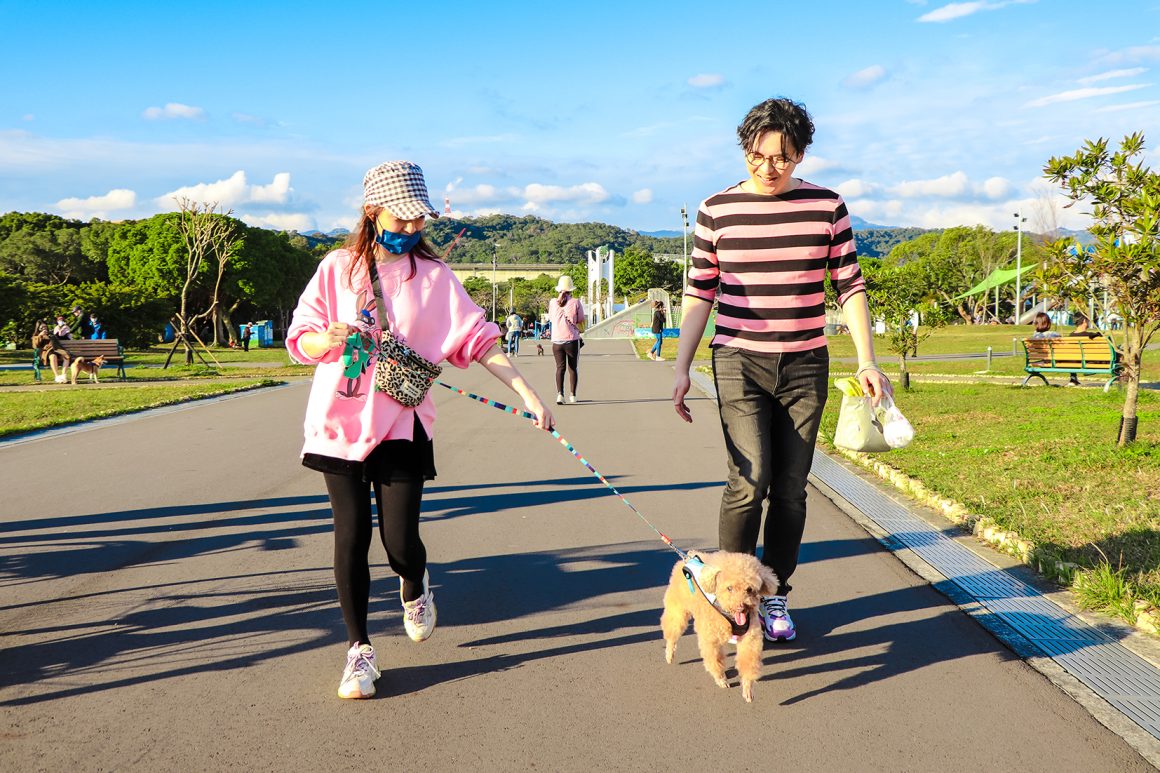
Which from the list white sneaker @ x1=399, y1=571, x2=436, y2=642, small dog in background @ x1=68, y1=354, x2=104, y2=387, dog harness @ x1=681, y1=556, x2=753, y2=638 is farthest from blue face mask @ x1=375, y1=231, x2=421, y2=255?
small dog in background @ x1=68, y1=354, x2=104, y2=387

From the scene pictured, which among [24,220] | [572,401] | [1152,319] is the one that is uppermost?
[24,220]

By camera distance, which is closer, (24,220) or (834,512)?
(834,512)

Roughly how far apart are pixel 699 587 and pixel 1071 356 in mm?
15690

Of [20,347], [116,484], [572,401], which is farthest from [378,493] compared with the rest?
[20,347]

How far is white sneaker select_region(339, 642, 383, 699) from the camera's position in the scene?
138 inches

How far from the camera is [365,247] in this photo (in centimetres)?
355

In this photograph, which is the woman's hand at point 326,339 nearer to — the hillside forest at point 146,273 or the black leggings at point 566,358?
the black leggings at point 566,358

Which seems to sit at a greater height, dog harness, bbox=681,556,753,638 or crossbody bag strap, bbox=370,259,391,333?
crossbody bag strap, bbox=370,259,391,333

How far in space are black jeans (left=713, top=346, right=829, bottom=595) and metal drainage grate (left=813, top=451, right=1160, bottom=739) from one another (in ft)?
3.91

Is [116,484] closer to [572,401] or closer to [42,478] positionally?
[42,478]

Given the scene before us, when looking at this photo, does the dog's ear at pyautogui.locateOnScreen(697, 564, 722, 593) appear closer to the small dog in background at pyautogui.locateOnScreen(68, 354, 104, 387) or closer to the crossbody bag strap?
the crossbody bag strap

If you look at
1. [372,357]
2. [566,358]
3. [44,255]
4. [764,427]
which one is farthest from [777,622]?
[44,255]

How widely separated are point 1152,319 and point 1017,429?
2.14 metres

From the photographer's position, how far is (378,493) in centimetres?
369
